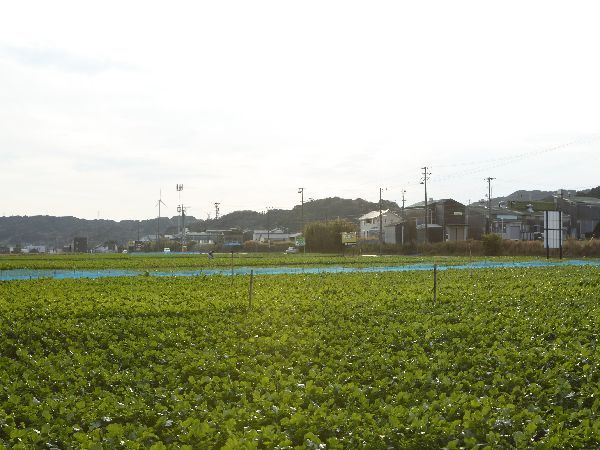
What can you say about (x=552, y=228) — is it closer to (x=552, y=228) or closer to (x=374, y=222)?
(x=552, y=228)

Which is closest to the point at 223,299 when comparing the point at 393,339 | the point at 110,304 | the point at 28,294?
the point at 110,304

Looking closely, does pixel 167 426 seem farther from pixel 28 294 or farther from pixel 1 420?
pixel 28 294

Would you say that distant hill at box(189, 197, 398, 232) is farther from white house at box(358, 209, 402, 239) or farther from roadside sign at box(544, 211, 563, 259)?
roadside sign at box(544, 211, 563, 259)

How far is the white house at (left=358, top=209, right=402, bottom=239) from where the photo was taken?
8664 cm

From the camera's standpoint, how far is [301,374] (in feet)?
30.3

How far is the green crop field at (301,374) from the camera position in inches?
262

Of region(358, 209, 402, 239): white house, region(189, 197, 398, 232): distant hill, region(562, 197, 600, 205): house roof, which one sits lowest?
region(358, 209, 402, 239): white house

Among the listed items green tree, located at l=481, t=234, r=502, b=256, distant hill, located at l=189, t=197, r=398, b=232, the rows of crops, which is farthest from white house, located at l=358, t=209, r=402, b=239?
distant hill, located at l=189, t=197, r=398, b=232

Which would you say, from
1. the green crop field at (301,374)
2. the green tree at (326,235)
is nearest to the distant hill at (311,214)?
the green tree at (326,235)

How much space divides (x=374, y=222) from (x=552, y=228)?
53.1 m

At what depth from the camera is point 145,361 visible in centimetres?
1055

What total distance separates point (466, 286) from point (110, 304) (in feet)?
40.8

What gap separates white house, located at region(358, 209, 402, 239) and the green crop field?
69.0 metres

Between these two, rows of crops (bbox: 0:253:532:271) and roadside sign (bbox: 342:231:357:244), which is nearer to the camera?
rows of crops (bbox: 0:253:532:271)
